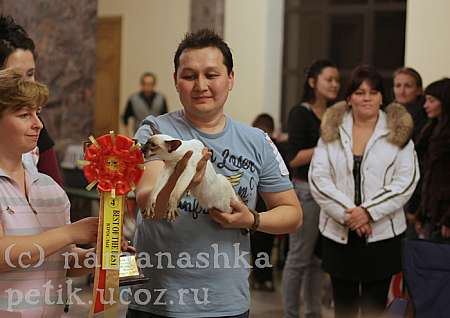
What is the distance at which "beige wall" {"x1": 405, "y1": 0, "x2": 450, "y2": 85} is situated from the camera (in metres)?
5.86

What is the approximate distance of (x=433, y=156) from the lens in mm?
3865

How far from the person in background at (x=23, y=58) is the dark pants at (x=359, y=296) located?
1.70 metres

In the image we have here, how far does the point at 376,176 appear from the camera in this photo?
3488mm

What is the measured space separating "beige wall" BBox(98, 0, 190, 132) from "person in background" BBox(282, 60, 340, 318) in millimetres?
4154

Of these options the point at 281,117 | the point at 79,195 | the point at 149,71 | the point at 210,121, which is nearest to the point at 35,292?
the point at 210,121

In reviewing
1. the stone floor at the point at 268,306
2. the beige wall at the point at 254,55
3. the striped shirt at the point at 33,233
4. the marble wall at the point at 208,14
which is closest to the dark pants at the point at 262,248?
the stone floor at the point at 268,306

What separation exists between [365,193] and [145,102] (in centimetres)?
504

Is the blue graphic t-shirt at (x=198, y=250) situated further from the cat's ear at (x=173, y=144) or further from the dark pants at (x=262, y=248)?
the dark pants at (x=262, y=248)

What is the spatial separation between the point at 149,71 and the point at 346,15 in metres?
2.39

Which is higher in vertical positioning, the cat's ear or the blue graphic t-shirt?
the cat's ear

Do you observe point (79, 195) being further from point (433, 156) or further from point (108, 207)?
point (108, 207)

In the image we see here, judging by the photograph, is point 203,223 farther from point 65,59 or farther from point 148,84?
point 148,84

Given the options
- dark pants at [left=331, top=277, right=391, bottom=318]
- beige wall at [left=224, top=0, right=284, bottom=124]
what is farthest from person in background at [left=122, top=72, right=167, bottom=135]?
dark pants at [left=331, top=277, right=391, bottom=318]

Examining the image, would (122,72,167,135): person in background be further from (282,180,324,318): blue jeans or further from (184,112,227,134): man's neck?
(184,112,227,134): man's neck
